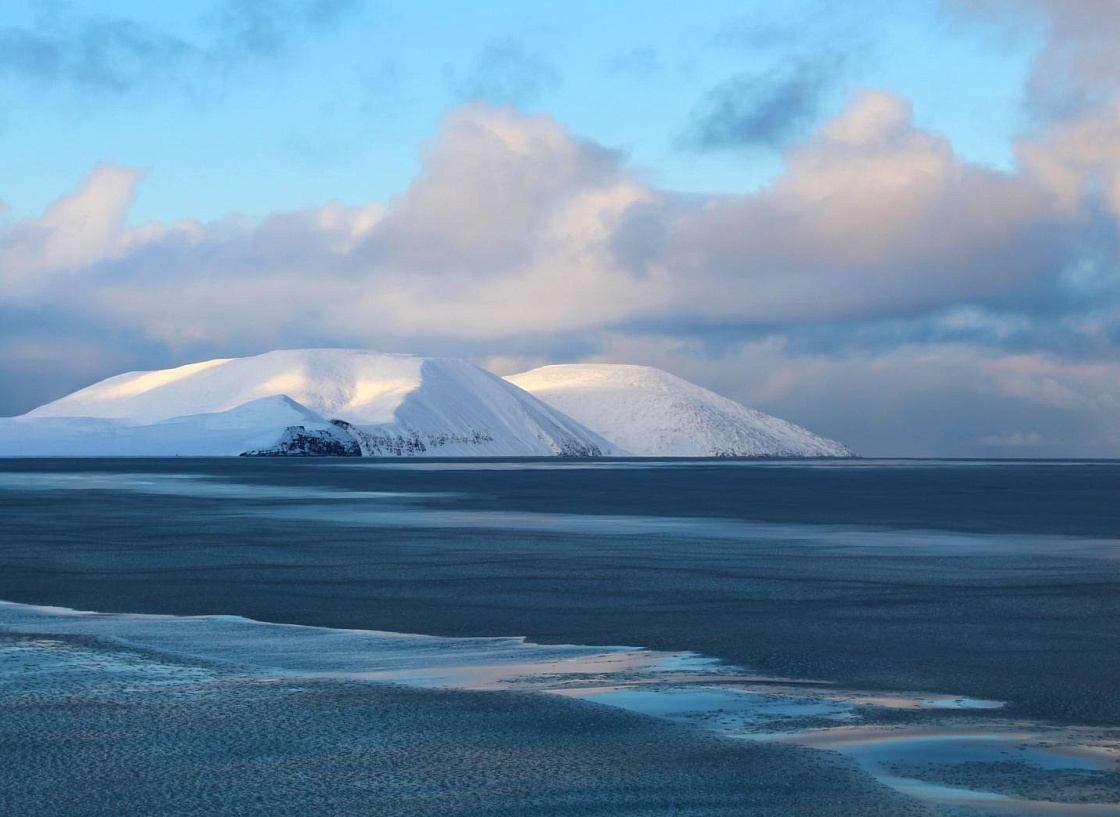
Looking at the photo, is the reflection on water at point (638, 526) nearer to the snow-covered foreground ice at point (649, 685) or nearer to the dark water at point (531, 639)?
the dark water at point (531, 639)

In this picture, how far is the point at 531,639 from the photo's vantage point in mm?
13336

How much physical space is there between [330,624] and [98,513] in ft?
81.4

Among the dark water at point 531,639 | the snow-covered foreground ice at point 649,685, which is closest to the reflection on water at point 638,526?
the dark water at point 531,639

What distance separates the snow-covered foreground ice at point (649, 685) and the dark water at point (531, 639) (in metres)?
0.08

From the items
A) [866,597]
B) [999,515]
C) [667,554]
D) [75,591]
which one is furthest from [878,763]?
[999,515]

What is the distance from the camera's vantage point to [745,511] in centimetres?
4069

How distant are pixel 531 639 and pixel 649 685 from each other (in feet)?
9.17

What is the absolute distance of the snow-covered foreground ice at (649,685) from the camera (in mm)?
7809

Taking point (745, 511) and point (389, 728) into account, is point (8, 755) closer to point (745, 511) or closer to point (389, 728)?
point (389, 728)

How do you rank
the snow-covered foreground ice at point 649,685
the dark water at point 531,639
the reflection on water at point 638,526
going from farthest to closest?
the reflection on water at point 638,526
the snow-covered foreground ice at point 649,685
the dark water at point 531,639

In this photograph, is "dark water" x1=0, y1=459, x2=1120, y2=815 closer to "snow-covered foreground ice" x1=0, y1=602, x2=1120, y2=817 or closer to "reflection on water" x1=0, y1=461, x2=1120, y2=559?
"snow-covered foreground ice" x1=0, y1=602, x2=1120, y2=817

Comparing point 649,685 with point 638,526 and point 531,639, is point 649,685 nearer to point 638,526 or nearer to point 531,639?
point 531,639

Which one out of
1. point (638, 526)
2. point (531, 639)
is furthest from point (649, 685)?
point (638, 526)

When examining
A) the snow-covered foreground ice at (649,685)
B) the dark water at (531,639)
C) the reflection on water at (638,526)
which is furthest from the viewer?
the reflection on water at (638,526)
